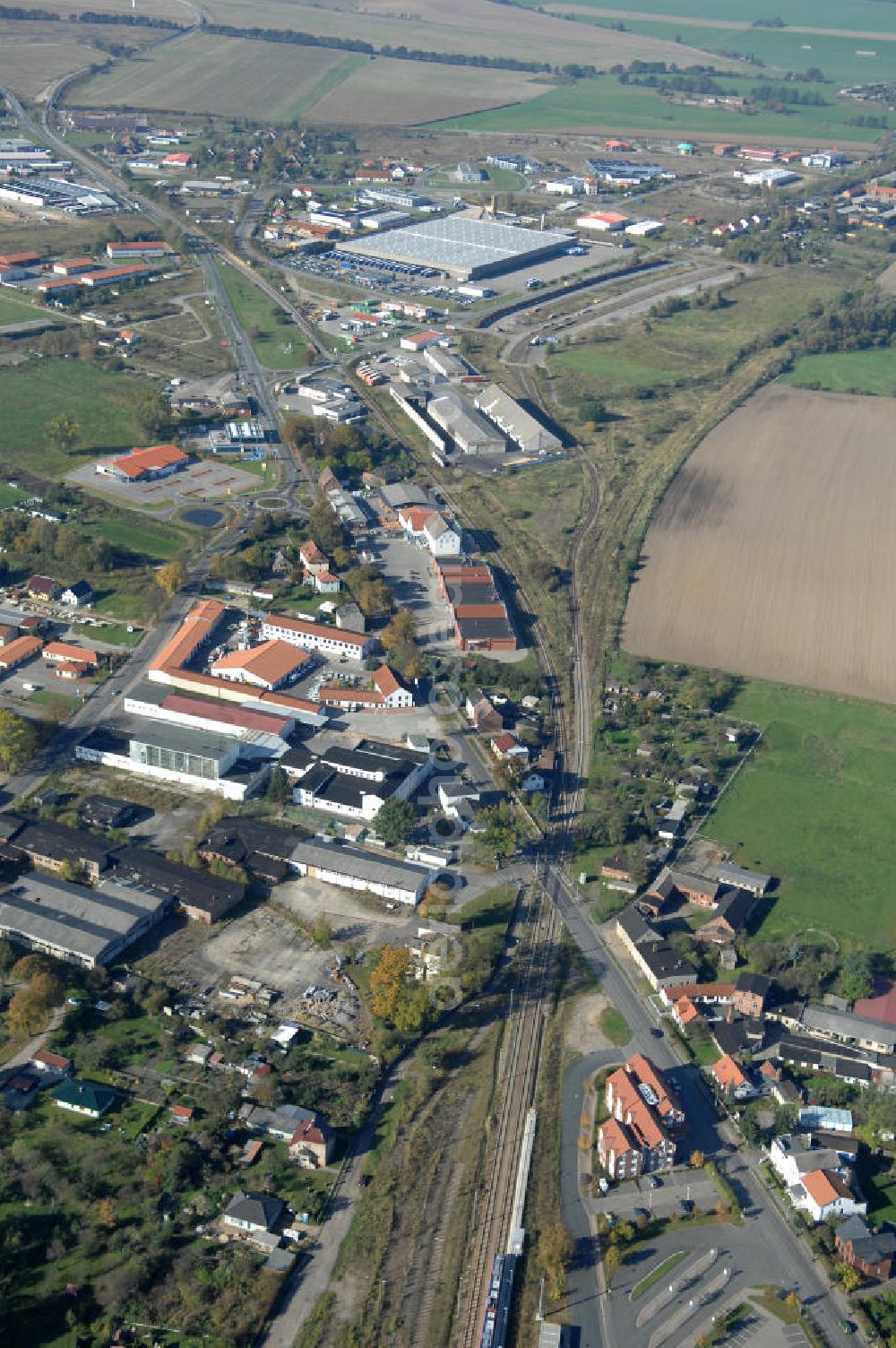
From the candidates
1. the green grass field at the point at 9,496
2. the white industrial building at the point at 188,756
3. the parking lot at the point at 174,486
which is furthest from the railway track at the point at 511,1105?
the green grass field at the point at 9,496

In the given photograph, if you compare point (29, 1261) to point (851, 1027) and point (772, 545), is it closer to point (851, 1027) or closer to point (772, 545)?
point (851, 1027)

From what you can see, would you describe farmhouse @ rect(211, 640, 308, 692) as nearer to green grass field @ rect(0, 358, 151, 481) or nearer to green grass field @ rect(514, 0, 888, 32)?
green grass field @ rect(0, 358, 151, 481)

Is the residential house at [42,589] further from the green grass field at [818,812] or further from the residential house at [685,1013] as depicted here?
the residential house at [685,1013]

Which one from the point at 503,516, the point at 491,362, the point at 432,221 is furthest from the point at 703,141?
the point at 503,516

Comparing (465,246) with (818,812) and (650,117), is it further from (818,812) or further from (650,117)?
(818,812)

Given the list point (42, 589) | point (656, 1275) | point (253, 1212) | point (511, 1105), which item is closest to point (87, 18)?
point (42, 589)

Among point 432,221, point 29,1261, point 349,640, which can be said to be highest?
point 432,221

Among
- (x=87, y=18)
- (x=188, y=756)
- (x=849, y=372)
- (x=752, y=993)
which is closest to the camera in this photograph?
(x=752, y=993)
